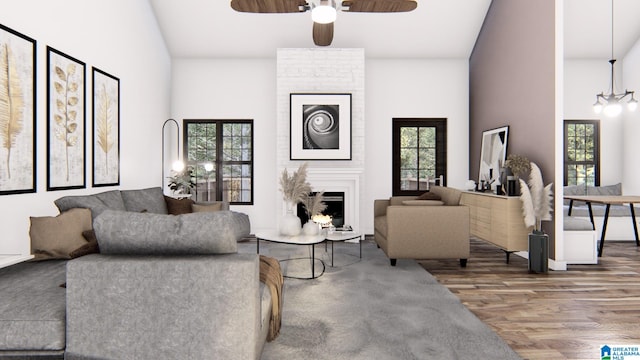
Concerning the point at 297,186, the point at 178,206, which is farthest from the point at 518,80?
the point at 178,206

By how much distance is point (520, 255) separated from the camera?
17.2ft

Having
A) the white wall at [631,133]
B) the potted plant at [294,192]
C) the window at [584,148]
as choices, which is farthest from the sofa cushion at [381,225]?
the white wall at [631,133]

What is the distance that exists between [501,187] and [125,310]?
4.87 meters

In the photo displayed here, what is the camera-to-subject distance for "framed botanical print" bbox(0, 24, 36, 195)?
3053mm

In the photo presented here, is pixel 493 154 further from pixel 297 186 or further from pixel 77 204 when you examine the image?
pixel 77 204

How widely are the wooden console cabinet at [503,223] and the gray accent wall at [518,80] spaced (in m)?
0.33

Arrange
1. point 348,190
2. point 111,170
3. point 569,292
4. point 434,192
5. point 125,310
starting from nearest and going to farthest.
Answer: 1. point 125,310
2. point 569,292
3. point 111,170
4. point 434,192
5. point 348,190

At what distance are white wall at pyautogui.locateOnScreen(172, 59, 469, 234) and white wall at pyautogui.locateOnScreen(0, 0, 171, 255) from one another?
25.1 inches

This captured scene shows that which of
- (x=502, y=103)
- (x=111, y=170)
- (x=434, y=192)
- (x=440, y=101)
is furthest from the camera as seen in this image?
(x=440, y=101)

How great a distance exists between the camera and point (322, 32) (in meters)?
4.17

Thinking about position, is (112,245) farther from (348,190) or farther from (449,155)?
(449,155)

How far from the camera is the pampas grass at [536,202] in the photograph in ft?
14.5

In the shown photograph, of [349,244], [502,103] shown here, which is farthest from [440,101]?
[349,244]

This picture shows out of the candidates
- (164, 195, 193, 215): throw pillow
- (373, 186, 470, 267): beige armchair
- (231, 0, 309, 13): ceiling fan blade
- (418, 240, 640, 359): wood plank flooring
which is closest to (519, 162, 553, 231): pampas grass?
(418, 240, 640, 359): wood plank flooring
